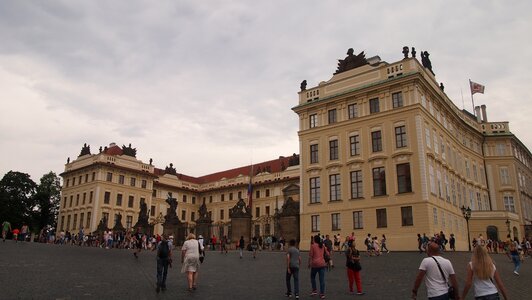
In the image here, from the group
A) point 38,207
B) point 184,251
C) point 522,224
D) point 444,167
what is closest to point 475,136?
point 522,224

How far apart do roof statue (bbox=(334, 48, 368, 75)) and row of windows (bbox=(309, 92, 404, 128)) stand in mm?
4807

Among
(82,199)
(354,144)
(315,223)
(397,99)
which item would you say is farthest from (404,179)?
(82,199)

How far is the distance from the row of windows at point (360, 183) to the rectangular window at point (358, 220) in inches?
62.0

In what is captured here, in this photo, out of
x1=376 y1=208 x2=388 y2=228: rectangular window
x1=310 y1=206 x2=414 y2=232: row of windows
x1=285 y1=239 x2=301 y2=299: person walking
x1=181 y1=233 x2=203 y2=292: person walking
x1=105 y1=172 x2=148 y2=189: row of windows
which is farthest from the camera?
x1=105 y1=172 x2=148 y2=189: row of windows

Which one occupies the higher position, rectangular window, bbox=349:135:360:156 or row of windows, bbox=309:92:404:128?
row of windows, bbox=309:92:404:128

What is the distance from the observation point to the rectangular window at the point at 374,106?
4272 centimetres

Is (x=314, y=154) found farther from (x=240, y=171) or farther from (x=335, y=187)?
(x=240, y=171)

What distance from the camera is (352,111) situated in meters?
44.4

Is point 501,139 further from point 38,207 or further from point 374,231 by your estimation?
point 38,207

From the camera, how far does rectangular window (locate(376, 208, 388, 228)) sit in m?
39.3

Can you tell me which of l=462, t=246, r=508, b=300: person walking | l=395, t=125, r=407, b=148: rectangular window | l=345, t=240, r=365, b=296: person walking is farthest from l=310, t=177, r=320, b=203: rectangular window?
l=462, t=246, r=508, b=300: person walking

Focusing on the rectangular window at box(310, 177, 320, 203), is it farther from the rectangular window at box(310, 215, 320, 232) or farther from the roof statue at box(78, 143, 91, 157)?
the roof statue at box(78, 143, 91, 157)

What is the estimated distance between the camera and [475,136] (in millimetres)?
58562

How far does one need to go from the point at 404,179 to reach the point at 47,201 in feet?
210
